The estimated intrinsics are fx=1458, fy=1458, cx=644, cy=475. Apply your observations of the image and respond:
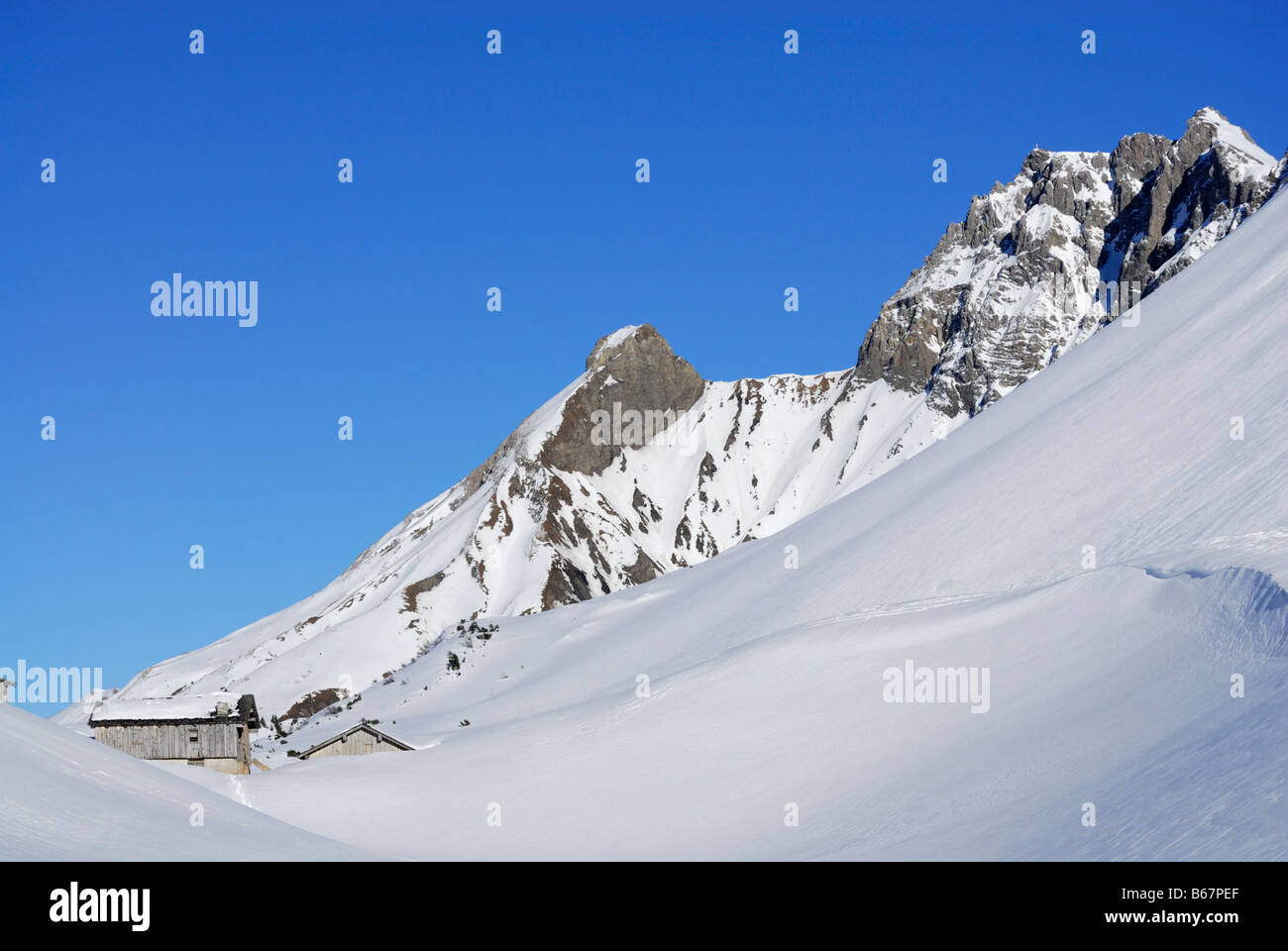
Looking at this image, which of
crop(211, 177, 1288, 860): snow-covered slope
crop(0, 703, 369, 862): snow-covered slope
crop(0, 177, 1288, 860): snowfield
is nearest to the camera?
crop(0, 703, 369, 862): snow-covered slope

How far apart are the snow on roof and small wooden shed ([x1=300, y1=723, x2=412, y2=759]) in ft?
12.9

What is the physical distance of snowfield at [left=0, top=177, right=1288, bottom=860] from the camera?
2531cm

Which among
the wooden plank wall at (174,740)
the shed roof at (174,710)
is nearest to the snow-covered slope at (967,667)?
the wooden plank wall at (174,740)

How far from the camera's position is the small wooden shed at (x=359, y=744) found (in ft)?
164

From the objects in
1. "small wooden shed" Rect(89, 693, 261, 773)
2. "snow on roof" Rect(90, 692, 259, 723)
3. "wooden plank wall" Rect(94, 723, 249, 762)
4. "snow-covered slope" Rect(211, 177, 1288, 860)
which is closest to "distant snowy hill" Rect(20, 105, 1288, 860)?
"snow-covered slope" Rect(211, 177, 1288, 860)

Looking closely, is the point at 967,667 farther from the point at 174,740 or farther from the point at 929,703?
the point at 174,740

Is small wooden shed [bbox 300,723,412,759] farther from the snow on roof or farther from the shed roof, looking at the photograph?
the snow on roof

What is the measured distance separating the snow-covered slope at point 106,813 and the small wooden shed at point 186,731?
13659 millimetres

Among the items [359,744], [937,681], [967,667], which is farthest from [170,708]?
[967,667]
